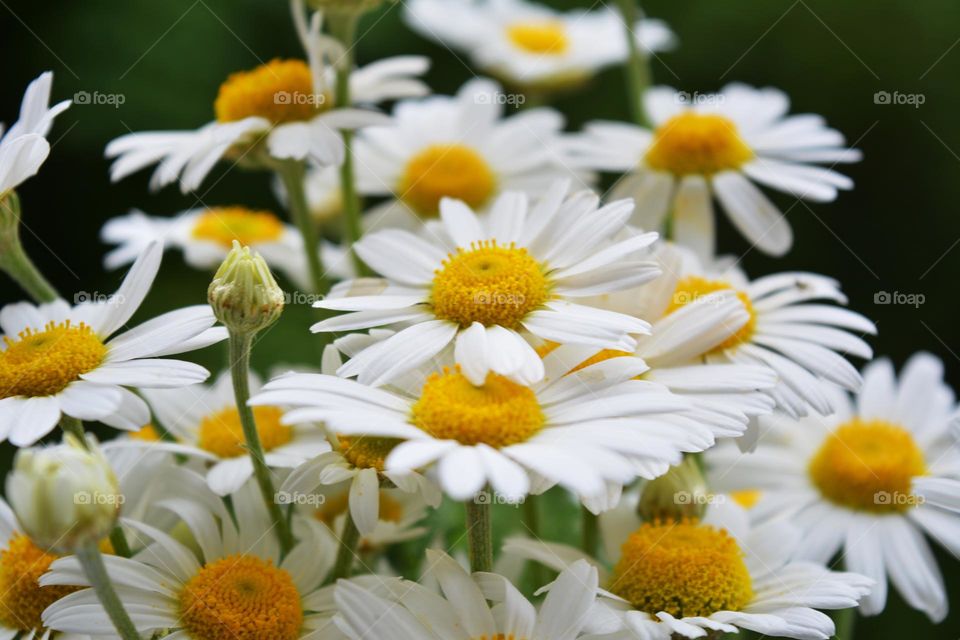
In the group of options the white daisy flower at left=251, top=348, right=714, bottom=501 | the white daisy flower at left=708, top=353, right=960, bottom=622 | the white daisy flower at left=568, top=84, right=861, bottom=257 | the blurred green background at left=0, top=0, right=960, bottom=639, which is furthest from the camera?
the blurred green background at left=0, top=0, right=960, bottom=639

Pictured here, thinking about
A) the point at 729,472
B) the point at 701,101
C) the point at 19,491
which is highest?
the point at 701,101

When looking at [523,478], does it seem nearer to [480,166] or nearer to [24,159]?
[24,159]

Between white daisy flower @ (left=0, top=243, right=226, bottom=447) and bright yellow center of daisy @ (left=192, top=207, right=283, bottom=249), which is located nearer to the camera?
white daisy flower @ (left=0, top=243, right=226, bottom=447)

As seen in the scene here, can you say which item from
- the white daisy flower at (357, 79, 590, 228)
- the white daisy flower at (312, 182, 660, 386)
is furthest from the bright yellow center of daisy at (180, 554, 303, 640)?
A: the white daisy flower at (357, 79, 590, 228)

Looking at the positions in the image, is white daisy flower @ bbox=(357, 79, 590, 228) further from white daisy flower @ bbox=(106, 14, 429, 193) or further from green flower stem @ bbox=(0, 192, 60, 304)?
green flower stem @ bbox=(0, 192, 60, 304)

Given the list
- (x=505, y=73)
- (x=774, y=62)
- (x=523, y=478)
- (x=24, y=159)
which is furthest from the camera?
(x=774, y=62)

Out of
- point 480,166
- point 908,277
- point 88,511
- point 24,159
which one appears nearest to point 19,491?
point 88,511
